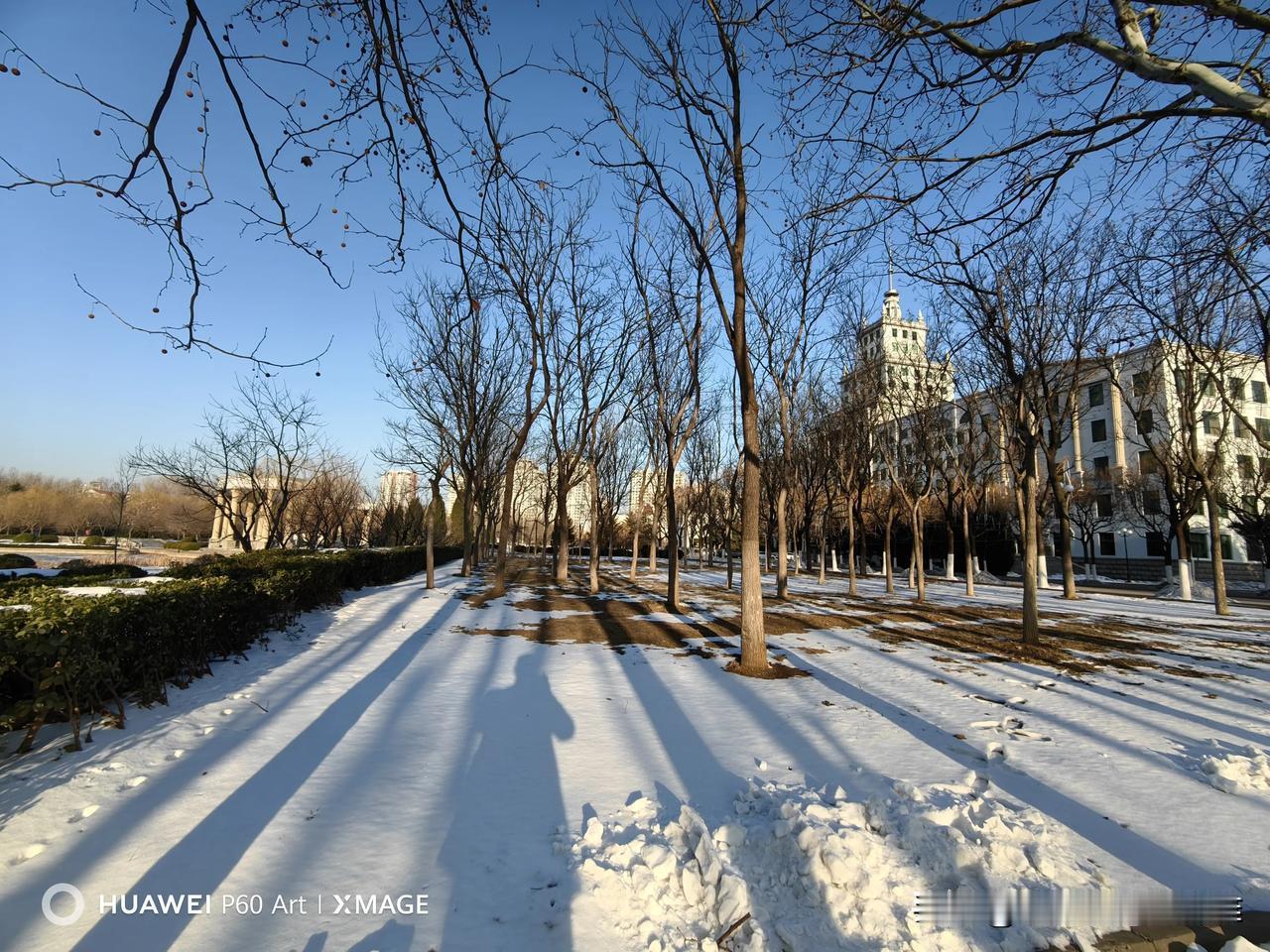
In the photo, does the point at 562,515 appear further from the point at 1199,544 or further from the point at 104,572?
the point at 1199,544

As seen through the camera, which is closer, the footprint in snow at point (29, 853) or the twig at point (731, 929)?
the twig at point (731, 929)

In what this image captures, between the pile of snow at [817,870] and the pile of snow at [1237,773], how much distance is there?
201 cm

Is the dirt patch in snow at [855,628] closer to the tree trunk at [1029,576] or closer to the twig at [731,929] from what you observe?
the tree trunk at [1029,576]

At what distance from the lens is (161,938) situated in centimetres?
273

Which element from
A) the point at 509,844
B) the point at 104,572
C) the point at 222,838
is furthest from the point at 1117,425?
the point at 104,572

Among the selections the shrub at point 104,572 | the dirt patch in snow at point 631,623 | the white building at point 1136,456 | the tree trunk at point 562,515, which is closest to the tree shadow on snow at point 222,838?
the dirt patch in snow at point 631,623

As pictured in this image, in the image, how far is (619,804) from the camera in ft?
13.5

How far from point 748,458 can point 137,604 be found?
24.7ft

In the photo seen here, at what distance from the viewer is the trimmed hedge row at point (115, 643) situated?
4.66 meters

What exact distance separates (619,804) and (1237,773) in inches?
192

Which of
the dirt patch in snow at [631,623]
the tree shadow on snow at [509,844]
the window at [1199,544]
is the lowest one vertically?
the tree shadow on snow at [509,844]

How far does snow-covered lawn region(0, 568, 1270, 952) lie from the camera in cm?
290

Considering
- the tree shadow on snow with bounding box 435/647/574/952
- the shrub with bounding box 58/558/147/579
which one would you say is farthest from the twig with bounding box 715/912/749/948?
the shrub with bounding box 58/558/147/579

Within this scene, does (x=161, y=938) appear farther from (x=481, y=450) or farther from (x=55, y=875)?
(x=481, y=450)
